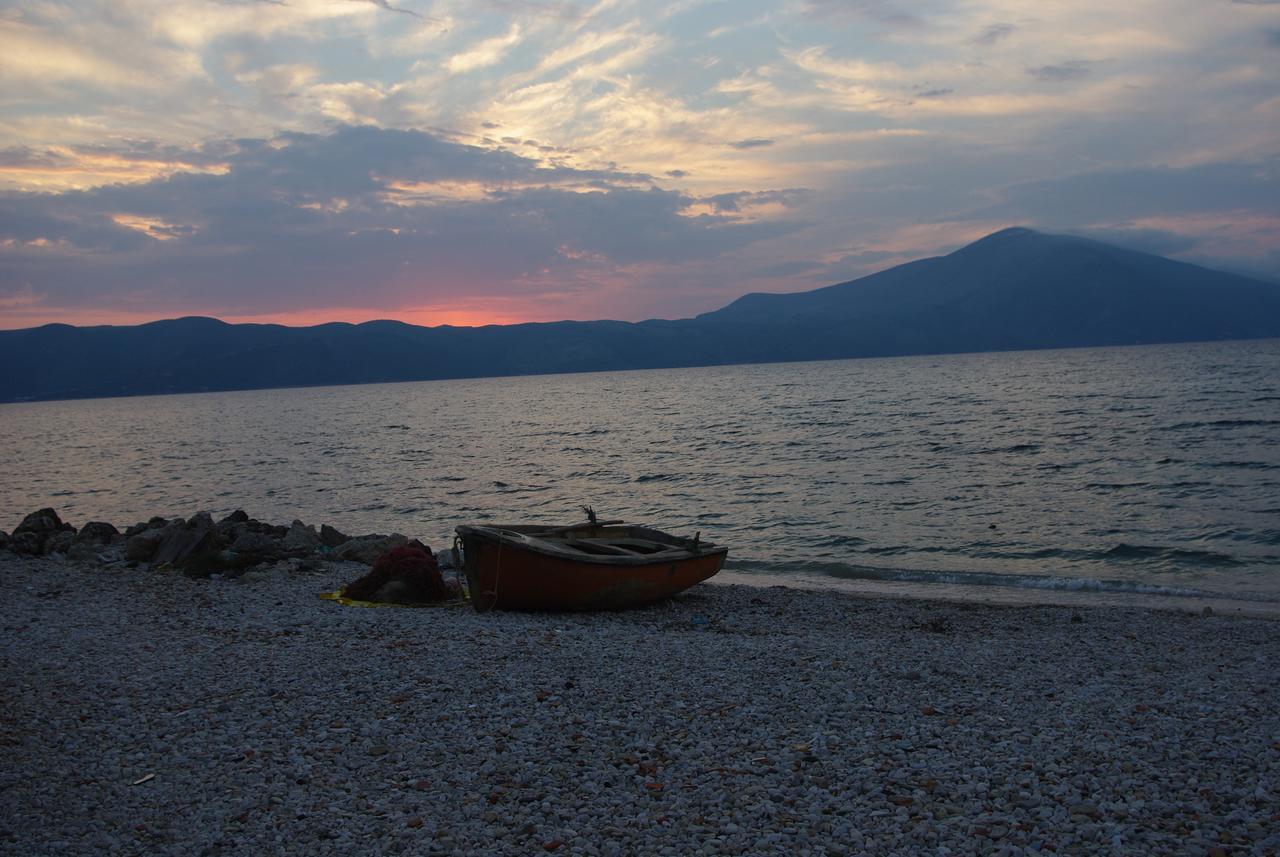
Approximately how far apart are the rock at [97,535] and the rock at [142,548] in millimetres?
3231

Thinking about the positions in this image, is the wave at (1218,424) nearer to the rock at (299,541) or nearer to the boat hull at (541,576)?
the boat hull at (541,576)

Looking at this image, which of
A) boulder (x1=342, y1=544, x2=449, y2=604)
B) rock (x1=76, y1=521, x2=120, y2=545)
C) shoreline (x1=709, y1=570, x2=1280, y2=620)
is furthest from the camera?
rock (x1=76, y1=521, x2=120, y2=545)

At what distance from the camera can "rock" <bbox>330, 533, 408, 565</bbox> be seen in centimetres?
1741

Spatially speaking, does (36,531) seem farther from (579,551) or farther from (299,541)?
(579,551)

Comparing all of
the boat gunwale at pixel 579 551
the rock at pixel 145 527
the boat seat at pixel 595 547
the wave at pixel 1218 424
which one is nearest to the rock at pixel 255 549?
the rock at pixel 145 527

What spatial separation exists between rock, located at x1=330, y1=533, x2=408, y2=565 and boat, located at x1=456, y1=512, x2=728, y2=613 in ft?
15.2

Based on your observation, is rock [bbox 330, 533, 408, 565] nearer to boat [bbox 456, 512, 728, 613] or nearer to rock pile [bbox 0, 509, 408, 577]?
rock pile [bbox 0, 509, 408, 577]

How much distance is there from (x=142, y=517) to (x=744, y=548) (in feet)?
72.2

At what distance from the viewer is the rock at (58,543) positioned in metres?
18.4

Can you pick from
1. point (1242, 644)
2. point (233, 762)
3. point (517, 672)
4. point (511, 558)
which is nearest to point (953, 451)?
point (1242, 644)

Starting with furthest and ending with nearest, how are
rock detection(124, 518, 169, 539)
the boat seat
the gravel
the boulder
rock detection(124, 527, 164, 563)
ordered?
rock detection(124, 518, 169, 539) < rock detection(124, 527, 164, 563) < the boat seat < the boulder < the gravel

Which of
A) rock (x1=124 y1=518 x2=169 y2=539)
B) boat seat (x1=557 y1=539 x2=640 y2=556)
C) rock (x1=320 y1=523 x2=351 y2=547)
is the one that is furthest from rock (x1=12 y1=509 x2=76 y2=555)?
boat seat (x1=557 y1=539 x2=640 y2=556)

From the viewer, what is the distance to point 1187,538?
62.5 feet

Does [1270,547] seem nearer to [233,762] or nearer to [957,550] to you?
[957,550]
